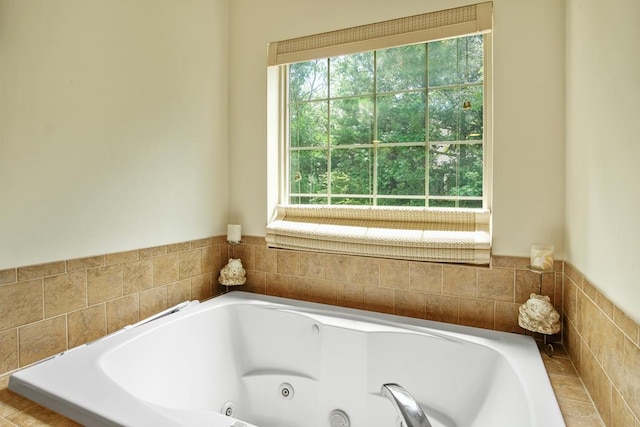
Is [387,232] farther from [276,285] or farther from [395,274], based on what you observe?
[276,285]

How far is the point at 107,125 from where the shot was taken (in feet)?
4.86

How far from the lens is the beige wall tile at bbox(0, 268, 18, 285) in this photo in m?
1.18

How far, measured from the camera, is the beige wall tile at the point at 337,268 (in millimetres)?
1883

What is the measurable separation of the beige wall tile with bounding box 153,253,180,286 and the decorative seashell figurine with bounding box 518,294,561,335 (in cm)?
167

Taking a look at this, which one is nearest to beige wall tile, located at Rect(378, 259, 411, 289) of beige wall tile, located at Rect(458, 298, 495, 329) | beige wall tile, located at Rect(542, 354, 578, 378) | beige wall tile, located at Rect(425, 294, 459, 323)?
beige wall tile, located at Rect(425, 294, 459, 323)

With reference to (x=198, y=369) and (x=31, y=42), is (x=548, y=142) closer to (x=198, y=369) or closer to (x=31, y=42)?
(x=198, y=369)

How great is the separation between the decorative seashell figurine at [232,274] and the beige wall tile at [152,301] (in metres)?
0.36

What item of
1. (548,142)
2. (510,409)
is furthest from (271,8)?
→ (510,409)

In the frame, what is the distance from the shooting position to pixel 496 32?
155cm

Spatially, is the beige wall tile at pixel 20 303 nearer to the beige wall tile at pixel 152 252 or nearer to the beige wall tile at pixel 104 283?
the beige wall tile at pixel 104 283

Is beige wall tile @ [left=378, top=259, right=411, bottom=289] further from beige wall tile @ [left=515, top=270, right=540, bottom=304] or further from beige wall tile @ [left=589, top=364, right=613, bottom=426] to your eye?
beige wall tile @ [left=589, top=364, right=613, bottom=426]

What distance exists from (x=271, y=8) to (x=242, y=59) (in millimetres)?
341

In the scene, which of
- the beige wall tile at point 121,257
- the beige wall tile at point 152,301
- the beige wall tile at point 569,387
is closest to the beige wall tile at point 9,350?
the beige wall tile at point 121,257

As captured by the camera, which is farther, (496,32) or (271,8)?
(271,8)
